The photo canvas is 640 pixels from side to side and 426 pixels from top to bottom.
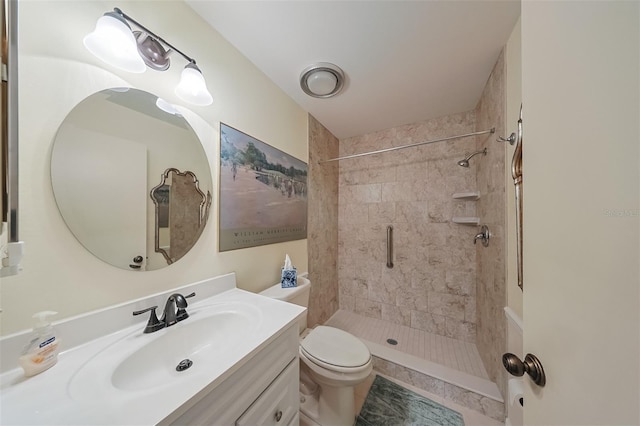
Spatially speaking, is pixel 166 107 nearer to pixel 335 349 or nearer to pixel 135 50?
pixel 135 50

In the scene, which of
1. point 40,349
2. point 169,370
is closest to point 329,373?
point 169,370

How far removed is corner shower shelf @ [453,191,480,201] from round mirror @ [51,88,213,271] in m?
1.98

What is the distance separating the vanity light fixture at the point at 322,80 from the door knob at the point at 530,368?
1.63m

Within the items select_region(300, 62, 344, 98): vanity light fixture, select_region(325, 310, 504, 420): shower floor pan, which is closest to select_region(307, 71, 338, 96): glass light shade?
select_region(300, 62, 344, 98): vanity light fixture

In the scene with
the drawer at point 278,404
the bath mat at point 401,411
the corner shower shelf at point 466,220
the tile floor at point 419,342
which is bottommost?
the bath mat at point 401,411

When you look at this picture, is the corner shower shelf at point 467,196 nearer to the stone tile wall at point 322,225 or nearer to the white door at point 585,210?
the stone tile wall at point 322,225

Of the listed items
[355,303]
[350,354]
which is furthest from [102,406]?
[355,303]

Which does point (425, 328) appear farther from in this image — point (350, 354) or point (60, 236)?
point (60, 236)

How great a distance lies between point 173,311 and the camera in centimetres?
78

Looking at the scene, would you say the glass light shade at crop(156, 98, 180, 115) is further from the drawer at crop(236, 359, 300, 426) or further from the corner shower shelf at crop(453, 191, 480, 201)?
the corner shower shelf at crop(453, 191, 480, 201)

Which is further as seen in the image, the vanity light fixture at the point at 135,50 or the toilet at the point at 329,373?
the toilet at the point at 329,373

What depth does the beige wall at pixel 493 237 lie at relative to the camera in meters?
1.24

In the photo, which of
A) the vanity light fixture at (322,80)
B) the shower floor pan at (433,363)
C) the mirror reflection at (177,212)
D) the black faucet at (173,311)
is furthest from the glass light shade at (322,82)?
the shower floor pan at (433,363)

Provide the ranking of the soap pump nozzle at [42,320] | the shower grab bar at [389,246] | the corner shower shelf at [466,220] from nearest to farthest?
the soap pump nozzle at [42,320], the corner shower shelf at [466,220], the shower grab bar at [389,246]
